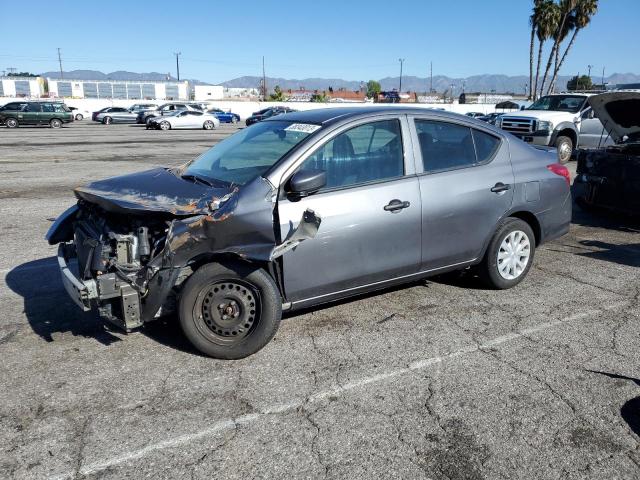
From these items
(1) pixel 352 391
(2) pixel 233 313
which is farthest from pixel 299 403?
(2) pixel 233 313

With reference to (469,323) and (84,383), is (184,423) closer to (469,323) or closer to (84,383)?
(84,383)

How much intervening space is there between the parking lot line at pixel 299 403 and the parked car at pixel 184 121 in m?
34.6

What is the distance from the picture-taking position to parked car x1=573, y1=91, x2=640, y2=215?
7754 millimetres

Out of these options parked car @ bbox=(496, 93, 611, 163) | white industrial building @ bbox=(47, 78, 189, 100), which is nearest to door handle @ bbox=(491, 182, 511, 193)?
parked car @ bbox=(496, 93, 611, 163)

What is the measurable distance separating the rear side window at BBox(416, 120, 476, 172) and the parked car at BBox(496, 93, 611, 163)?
11.1 m

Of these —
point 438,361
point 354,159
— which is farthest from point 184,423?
point 354,159

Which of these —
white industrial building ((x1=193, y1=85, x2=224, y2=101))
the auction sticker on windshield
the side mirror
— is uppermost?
white industrial building ((x1=193, y1=85, x2=224, y2=101))

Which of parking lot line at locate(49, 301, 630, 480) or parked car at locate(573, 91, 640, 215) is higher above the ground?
parked car at locate(573, 91, 640, 215)

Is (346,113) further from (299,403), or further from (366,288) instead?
(299,403)

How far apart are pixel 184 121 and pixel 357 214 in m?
35.0

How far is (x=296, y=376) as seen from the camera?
3.73m

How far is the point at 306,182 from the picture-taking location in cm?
386

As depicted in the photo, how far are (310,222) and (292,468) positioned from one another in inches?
65.1

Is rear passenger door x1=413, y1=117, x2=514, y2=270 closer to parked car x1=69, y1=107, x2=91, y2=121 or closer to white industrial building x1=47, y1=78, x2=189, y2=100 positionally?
parked car x1=69, y1=107, x2=91, y2=121
